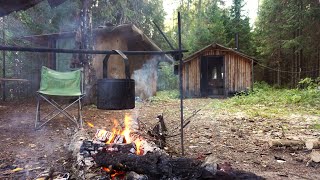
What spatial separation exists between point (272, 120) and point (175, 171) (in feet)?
18.5

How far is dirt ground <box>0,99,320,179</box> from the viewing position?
133 inches

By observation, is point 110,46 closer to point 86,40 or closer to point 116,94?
point 86,40

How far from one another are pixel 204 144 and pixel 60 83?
3222 millimetres

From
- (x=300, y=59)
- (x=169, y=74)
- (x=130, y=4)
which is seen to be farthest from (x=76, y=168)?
(x=169, y=74)

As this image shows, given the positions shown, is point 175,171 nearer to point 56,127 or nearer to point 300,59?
point 56,127

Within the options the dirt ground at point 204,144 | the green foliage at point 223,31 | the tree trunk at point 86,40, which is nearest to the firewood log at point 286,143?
the dirt ground at point 204,144

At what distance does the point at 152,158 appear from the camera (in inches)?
98.7

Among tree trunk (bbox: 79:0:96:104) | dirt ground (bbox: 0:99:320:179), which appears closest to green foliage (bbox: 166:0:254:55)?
tree trunk (bbox: 79:0:96:104)

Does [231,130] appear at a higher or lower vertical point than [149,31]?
lower

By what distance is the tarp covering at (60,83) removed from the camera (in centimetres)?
563

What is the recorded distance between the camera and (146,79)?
44.0 feet

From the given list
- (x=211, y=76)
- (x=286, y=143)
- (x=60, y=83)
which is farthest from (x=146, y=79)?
(x=286, y=143)

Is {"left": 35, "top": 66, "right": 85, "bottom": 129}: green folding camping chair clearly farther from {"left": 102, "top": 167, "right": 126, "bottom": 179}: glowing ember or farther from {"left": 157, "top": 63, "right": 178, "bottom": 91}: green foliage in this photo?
{"left": 157, "top": 63, "right": 178, "bottom": 91}: green foliage

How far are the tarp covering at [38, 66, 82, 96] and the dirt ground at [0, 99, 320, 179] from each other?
715 mm
